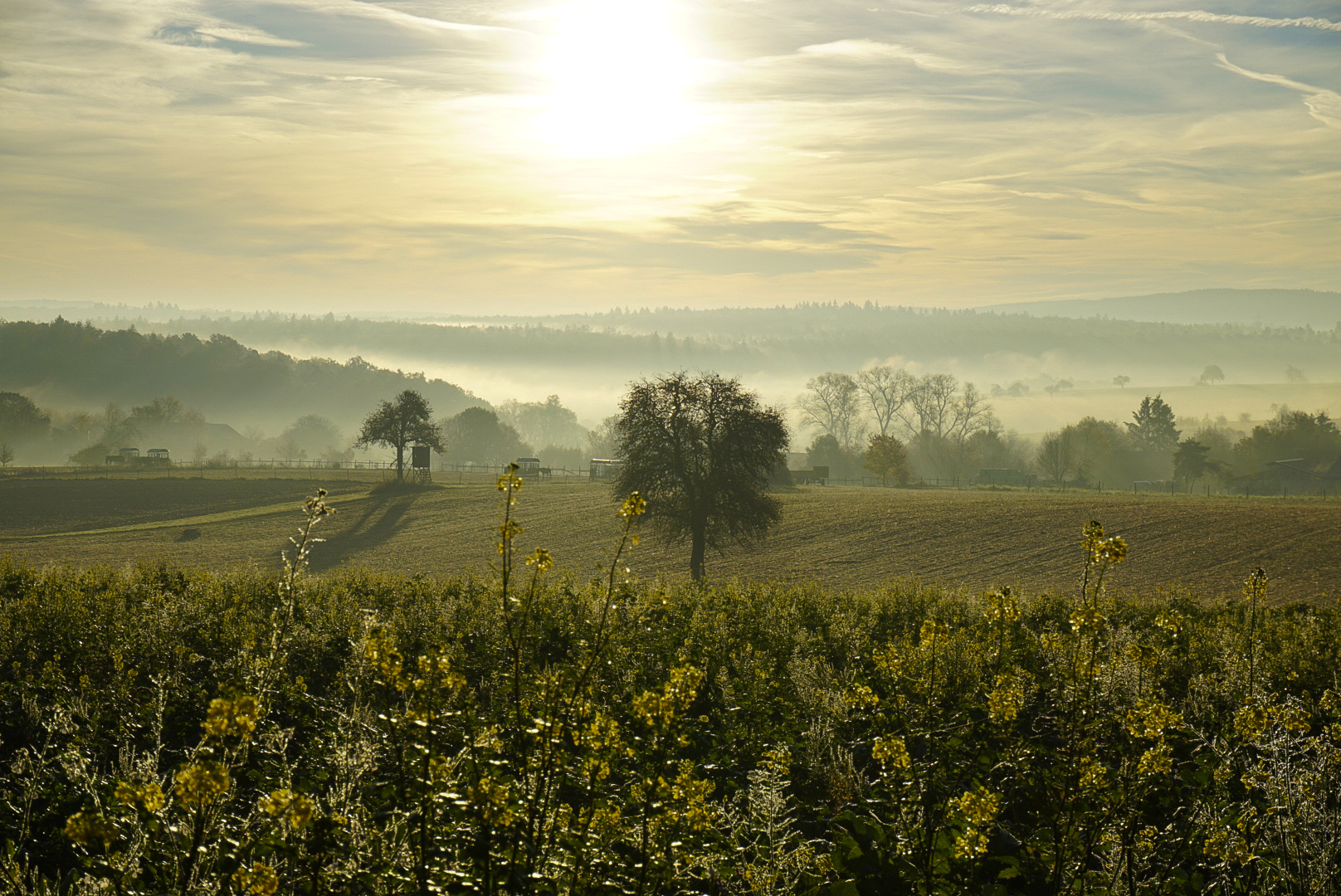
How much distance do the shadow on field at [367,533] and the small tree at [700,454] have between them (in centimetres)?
1503

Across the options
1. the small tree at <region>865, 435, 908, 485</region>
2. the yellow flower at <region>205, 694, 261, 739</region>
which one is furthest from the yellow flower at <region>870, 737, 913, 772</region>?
the small tree at <region>865, 435, 908, 485</region>

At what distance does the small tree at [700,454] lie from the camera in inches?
1220

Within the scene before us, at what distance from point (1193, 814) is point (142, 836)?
6.65 m

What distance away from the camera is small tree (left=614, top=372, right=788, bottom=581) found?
1220 inches

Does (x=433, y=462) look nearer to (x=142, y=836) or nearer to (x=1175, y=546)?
(x=1175, y=546)

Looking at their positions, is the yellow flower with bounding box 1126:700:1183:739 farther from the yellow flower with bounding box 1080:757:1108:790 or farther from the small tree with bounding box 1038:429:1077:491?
the small tree with bounding box 1038:429:1077:491

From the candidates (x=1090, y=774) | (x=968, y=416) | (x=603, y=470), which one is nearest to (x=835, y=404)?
(x=968, y=416)

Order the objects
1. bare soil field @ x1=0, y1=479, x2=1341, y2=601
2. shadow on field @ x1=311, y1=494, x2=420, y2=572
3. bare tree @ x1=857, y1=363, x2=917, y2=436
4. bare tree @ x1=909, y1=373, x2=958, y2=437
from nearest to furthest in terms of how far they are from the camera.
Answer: bare soil field @ x1=0, y1=479, x2=1341, y2=601, shadow on field @ x1=311, y1=494, x2=420, y2=572, bare tree @ x1=909, y1=373, x2=958, y2=437, bare tree @ x1=857, y1=363, x2=917, y2=436

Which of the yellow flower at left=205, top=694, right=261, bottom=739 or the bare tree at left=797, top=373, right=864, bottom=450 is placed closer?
the yellow flower at left=205, top=694, right=261, bottom=739

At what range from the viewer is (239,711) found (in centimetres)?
263

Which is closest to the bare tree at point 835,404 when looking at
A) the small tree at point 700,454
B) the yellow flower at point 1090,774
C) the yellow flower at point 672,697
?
the small tree at point 700,454

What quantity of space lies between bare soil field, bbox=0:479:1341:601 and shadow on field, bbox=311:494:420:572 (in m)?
0.17

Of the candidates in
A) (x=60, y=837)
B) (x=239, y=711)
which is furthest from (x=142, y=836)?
(x=60, y=837)

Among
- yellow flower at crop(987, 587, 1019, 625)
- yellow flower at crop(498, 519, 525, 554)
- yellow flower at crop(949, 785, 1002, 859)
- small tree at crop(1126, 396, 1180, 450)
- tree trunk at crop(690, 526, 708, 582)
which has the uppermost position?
small tree at crop(1126, 396, 1180, 450)
